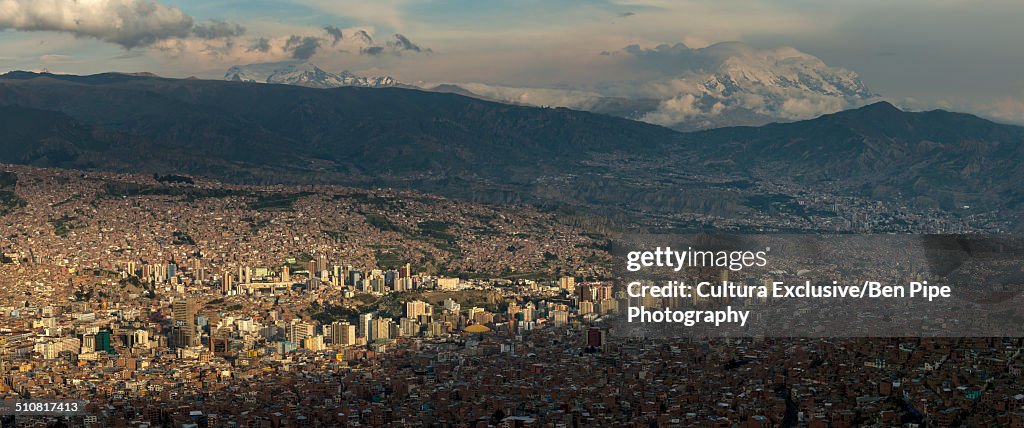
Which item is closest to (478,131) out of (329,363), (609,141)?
(609,141)

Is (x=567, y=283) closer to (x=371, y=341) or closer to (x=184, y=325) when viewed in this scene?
(x=371, y=341)

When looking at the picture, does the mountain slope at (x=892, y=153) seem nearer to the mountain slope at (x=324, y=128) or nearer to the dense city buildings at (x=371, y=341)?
the mountain slope at (x=324, y=128)

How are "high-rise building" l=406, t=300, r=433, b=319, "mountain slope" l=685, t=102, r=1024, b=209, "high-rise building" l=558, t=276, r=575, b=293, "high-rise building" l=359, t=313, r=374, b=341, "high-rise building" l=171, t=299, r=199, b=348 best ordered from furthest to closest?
"mountain slope" l=685, t=102, r=1024, b=209, "high-rise building" l=558, t=276, r=575, b=293, "high-rise building" l=406, t=300, r=433, b=319, "high-rise building" l=359, t=313, r=374, b=341, "high-rise building" l=171, t=299, r=199, b=348

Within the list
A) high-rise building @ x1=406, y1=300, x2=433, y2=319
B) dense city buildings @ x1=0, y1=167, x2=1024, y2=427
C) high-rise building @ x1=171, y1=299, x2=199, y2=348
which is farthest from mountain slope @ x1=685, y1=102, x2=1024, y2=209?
high-rise building @ x1=171, y1=299, x2=199, y2=348

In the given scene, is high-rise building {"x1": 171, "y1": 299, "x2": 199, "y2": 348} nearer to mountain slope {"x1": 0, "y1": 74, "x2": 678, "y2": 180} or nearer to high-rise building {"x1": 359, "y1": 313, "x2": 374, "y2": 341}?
high-rise building {"x1": 359, "y1": 313, "x2": 374, "y2": 341}

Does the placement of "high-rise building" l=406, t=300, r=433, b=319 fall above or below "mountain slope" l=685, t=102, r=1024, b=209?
below

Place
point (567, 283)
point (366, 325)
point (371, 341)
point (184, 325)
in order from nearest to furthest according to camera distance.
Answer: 1. point (371, 341)
2. point (184, 325)
3. point (366, 325)
4. point (567, 283)

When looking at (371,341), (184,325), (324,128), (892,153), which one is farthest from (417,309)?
(324,128)

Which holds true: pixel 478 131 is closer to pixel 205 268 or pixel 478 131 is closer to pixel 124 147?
pixel 124 147

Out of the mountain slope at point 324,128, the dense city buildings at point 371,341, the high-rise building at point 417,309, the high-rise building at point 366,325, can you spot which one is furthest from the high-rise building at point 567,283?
the mountain slope at point 324,128
